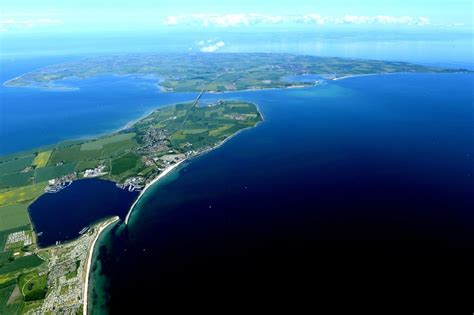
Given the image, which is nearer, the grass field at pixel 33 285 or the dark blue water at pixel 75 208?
the grass field at pixel 33 285

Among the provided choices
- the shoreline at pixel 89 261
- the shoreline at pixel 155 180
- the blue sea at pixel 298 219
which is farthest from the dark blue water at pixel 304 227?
the shoreline at pixel 89 261

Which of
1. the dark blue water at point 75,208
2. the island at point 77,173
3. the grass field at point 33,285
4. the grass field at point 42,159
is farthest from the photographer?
the grass field at point 42,159

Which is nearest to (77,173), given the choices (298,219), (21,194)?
(21,194)

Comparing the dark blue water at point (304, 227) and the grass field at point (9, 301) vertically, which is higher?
the dark blue water at point (304, 227)

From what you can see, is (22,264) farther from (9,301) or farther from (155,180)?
(155,180)

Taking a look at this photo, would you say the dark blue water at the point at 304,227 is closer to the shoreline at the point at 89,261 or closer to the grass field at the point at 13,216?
the shoreline at the point at 89,261

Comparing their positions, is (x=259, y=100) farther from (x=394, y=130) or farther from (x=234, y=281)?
(x=234, y=281)

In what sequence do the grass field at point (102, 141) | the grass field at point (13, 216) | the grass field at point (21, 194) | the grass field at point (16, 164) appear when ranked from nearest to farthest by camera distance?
1. the grass field at point (13, 216)
2. the grass field at point (21, 194)
3. the grass field at point (16, 164)
4. the grass field at point (102, 141)

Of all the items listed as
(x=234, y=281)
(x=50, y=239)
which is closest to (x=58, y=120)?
(x=50, y=239)
